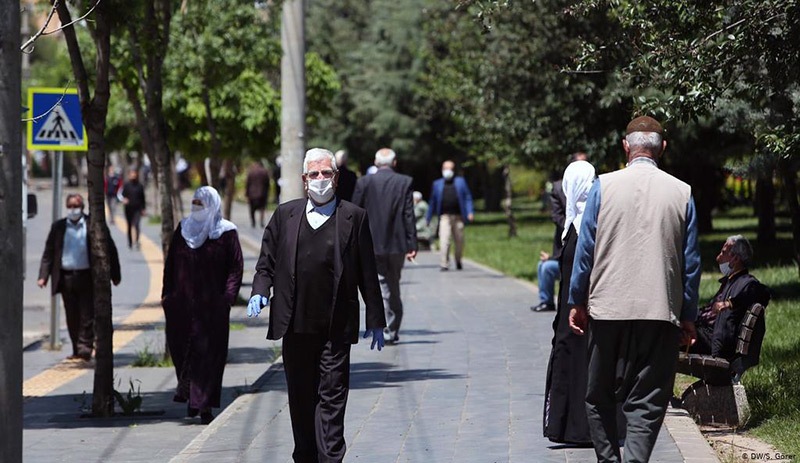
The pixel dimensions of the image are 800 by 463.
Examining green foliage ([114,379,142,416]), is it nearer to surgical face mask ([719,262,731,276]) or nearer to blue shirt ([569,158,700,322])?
surgical face mask ([719,262,731,276])

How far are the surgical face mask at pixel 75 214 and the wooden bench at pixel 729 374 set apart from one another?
25.9 ft

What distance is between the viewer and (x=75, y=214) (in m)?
15.4

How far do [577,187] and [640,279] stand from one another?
167 cm

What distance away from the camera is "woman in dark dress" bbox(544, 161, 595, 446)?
8.26 m

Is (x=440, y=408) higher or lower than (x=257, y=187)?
lower

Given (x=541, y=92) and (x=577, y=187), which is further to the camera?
(x=541, y=92)

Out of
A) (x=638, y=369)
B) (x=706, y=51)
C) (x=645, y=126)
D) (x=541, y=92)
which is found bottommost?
(x=638, y=369)

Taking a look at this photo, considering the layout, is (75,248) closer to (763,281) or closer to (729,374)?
(729,374)

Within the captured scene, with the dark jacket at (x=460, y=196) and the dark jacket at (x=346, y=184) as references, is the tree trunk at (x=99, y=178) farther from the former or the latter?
the dark jacket at (x=460, y=196)

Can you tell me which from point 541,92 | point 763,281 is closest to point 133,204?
point 541,92

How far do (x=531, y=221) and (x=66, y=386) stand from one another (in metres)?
34.3

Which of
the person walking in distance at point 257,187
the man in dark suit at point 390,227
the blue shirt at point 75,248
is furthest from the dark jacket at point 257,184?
the man in dark suit at point 390,227

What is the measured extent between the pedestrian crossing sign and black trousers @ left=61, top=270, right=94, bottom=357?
135 cm

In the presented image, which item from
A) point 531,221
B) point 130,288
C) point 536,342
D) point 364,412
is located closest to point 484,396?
point 364,412
